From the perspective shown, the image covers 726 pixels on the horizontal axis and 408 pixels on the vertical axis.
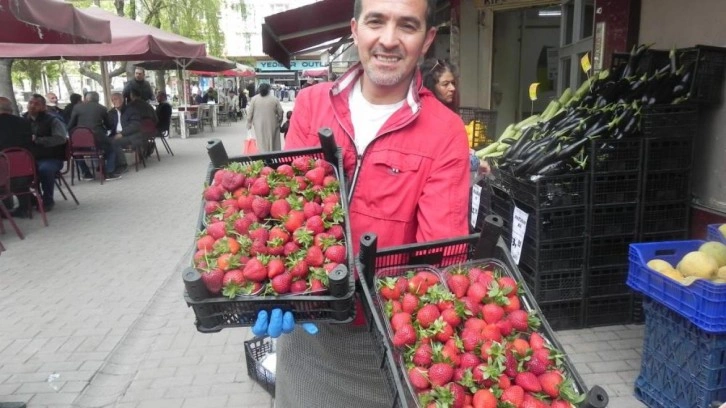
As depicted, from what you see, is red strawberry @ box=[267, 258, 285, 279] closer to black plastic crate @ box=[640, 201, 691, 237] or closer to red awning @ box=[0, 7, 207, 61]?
black plastic crate @ box=[640, 201, 691, 237]

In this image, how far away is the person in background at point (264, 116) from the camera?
11734mm

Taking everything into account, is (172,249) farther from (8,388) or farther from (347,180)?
(347,180)

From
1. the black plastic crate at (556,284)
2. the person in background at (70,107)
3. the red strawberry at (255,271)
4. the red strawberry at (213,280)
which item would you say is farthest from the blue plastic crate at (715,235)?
the person in background at (70,107)

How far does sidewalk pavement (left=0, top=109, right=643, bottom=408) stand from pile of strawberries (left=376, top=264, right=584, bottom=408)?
221cm

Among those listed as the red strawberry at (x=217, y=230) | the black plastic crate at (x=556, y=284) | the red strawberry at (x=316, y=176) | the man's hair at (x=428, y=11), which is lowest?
the black plastic crate at (x=556, y=284)

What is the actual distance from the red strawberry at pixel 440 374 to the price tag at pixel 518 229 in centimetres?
277

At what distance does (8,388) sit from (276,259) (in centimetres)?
304

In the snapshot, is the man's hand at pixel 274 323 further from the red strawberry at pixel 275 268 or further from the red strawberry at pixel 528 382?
the red strawberry at pixel 528 382

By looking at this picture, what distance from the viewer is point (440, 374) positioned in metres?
1.40

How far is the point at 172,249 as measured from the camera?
260 inches

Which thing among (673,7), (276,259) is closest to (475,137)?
Answer: (673,7)

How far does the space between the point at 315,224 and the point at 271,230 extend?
0.16 metres

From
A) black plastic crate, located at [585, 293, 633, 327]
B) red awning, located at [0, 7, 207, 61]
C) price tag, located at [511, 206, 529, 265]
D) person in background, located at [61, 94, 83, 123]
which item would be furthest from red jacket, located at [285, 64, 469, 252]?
person in background, located at [61, 94, 83, 123]

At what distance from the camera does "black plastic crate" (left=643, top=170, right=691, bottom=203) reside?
13.2ft
